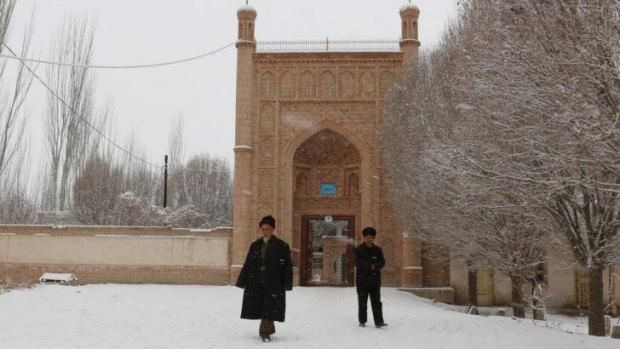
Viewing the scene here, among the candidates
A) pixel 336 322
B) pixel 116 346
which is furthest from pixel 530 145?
pixel 116 346

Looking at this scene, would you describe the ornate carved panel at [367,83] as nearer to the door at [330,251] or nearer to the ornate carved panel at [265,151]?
the ornate carved panel at [265,151]

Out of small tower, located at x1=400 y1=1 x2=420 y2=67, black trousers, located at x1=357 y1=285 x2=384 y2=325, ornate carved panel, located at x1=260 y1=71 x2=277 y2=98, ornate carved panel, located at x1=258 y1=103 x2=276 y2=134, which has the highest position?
small tower, located at x1=400 y1=1 x2=420 y2=67

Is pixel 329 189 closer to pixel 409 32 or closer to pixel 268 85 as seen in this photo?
pixel 268 85

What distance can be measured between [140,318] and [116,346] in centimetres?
297

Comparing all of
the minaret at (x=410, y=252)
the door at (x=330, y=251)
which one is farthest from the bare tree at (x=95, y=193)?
the minaret at (x=410, y=252)

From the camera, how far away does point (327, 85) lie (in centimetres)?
2136

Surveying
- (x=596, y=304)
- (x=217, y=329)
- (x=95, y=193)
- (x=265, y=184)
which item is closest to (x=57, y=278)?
(x=265, y=184)

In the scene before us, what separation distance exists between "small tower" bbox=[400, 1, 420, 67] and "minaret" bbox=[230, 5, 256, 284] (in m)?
5.03

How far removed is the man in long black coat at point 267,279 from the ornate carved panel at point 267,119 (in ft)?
42.5

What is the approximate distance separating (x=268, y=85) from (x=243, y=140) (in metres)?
2.12

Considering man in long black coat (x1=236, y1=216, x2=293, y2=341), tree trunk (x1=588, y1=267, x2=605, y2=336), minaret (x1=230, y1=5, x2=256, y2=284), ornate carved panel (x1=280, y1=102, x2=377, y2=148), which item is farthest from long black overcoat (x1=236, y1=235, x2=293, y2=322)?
ornate carved panel (x1=280, y1=102, x2=377, y2=148)

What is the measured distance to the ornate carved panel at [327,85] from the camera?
21.3 meters

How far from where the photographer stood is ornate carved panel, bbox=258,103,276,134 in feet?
69.7

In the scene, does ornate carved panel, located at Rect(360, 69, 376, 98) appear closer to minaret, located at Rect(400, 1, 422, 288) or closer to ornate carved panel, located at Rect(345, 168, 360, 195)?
minaret, located at Rect(400, 1, 422, 288)
